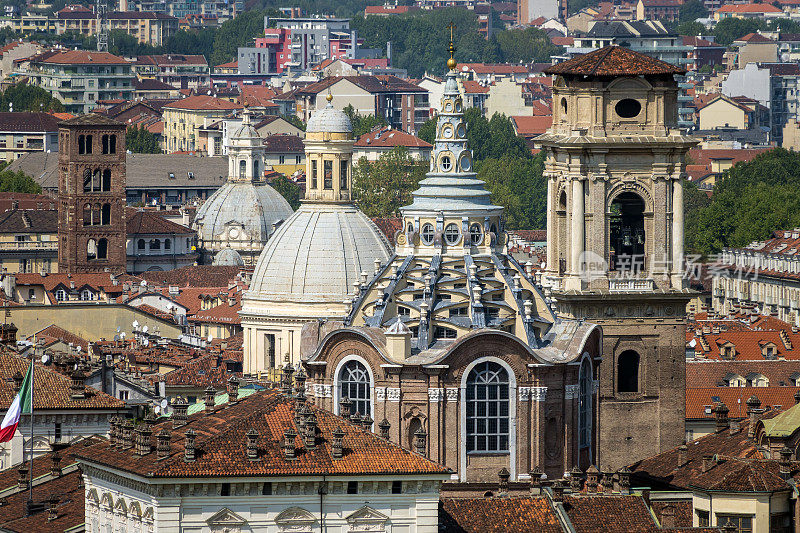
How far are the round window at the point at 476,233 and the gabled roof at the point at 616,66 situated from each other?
6528 mm

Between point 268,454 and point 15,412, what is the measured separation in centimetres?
1455

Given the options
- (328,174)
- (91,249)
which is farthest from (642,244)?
(91,249)

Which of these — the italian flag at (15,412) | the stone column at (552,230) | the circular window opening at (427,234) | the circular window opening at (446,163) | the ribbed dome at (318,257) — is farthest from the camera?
the ribbed dome at (318,257)

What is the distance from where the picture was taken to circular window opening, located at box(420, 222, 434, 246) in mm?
93062

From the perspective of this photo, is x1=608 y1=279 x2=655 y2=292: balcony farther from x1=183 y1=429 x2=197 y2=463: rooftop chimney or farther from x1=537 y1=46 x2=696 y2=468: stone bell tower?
x1=183 y1=429 x2=197 y2=463: rooftop chimney

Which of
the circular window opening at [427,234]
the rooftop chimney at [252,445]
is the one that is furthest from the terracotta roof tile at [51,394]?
the rooftop chimney at [252,445]

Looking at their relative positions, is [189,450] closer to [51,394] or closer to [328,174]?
[51,394]

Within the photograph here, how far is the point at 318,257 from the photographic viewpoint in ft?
455

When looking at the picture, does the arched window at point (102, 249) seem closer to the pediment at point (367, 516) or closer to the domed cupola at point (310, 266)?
the domed cupola at point (310, 266)

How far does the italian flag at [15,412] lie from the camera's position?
8538 centimetres

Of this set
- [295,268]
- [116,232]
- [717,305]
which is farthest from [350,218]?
[116,232]

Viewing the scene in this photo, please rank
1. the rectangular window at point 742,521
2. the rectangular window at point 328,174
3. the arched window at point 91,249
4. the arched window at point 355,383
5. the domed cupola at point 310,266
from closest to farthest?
the rectangular window at point 742,521 < the arched window at point 355,383 < the domed cupola at point 310,266 < the rectangular window at point 328,174 < the arched window at point 91,249

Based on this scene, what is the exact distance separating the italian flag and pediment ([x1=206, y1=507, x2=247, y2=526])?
14318mm

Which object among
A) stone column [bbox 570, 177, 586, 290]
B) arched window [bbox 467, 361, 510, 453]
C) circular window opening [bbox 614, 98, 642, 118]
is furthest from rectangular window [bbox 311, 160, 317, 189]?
arched window [bbox 467, 361, 510, 453]
